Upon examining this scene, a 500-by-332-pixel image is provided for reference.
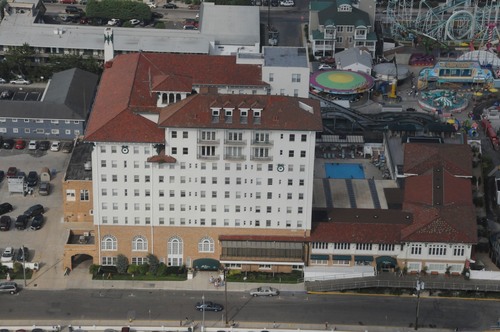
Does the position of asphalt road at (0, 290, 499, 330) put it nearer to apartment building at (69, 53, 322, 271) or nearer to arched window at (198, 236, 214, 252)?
apartment building at (69, 53, 322, 271)

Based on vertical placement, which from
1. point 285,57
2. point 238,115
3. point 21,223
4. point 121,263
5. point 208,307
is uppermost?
point 285,57

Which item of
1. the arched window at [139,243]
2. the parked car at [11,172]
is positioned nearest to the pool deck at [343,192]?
the arched window at [139,243]

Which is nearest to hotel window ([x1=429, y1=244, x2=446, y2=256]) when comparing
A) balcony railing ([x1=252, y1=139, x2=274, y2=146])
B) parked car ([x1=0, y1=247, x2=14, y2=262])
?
balcony railing ([x1=252, y1=139, x2=274, y2=146])

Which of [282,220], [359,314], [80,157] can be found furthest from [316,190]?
[80,157]

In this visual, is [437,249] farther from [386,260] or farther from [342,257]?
[342,257]

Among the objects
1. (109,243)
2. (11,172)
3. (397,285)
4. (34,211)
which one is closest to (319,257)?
(397,285)

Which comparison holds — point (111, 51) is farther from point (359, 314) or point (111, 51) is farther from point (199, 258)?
point (359, 314)
